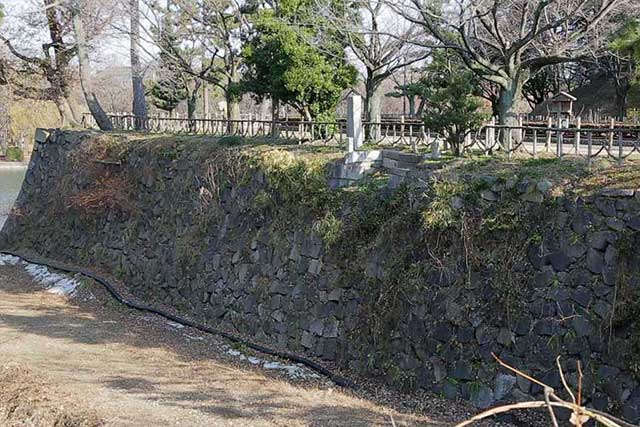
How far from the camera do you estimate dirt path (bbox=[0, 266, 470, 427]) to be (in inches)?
382

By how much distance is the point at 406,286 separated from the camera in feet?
36.5

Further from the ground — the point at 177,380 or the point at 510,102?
the point at 510,102

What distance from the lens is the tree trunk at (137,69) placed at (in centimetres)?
2498

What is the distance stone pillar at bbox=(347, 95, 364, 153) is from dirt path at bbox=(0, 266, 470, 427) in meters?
5.00

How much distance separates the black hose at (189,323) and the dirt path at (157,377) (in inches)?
10.0

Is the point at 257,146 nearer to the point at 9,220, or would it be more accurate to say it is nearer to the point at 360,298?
the point at 360,298

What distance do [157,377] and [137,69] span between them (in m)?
17.1

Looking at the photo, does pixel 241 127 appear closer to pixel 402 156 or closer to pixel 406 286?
pixel 402 156

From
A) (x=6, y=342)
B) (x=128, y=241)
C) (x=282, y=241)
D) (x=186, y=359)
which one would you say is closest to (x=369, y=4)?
(x=282, y=241)

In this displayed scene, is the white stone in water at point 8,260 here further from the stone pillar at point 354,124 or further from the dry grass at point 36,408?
the stone pillar at point 354,124

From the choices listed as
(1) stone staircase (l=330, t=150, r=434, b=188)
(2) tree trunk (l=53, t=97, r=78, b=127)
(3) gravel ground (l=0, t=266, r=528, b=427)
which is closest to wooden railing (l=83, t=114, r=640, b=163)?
(1) stone staircase (l=330, t=150, r=434, b=188)

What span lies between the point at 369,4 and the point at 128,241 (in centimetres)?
961

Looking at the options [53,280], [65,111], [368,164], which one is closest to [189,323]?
[368,164]

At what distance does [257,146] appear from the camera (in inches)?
637
